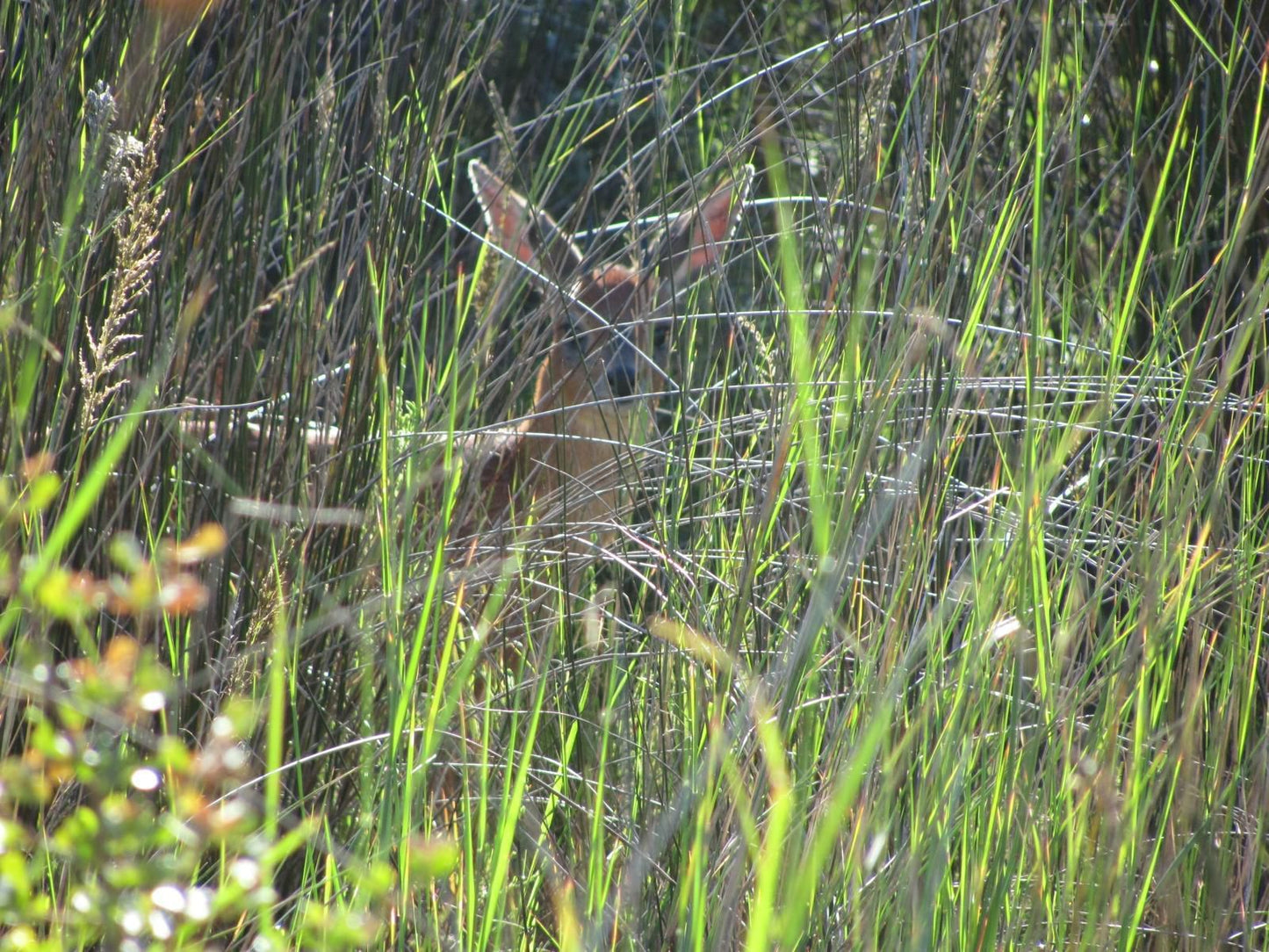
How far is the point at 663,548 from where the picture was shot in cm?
99

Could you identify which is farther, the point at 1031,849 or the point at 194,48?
the point at 194,48

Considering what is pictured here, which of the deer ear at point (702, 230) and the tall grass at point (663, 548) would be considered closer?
the tall grass at point (663, 548)

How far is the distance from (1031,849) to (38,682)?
0.70 metres

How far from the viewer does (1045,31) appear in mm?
959

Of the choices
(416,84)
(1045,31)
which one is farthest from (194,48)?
(1045,31)

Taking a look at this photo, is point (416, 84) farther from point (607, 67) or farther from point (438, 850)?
point (438, 850)

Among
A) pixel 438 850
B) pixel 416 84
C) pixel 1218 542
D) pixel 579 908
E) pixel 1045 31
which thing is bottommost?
pixel 579 908

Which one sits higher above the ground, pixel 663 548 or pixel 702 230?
pixel 702 230

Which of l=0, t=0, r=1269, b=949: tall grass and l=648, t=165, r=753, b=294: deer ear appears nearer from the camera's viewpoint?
l=0, t=0, r=1269, b=949: tall grass

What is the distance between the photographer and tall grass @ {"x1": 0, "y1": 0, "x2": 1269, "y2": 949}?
0.85m

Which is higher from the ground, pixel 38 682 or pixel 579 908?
pixel 38 682

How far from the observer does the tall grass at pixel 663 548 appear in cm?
85

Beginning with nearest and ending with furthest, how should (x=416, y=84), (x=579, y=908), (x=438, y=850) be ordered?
1. (x=438, y=850)
2. (x=579, y=908)
3. (x=416, y=84)

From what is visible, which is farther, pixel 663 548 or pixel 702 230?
pixel 702 230
